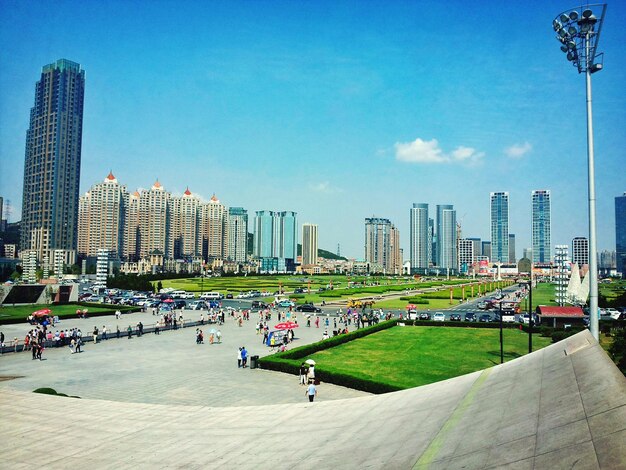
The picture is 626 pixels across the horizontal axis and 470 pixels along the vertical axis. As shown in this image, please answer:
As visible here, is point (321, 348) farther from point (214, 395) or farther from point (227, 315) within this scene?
point (227, 315)

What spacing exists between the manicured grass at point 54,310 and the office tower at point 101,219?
397ft

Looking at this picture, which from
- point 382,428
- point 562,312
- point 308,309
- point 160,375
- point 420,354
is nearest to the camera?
point 382,428

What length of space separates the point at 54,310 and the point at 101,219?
130 meters

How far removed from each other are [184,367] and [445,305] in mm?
49845

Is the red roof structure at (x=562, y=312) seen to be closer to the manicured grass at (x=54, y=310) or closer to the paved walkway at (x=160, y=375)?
the paved walkway at (x=160, y=375)

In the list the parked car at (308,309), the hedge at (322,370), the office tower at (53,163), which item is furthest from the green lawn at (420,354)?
the office tower at (53,163)

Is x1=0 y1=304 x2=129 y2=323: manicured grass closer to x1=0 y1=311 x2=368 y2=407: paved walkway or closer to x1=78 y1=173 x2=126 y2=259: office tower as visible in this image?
x1=0 y1=311 x2=368 y2=407: paved walkway

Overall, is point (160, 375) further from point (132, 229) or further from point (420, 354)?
point (132, 229)

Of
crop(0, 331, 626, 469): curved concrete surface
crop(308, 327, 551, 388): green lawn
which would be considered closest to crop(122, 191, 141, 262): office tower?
crop(308, 327, 551, 388): green lawn

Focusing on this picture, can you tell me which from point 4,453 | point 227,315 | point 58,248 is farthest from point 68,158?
point 4,453

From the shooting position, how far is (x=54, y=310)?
55.3m

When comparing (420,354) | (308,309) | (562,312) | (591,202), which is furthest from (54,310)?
(591,202)

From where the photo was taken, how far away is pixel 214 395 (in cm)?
1950

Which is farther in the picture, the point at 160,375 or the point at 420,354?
the point at 420,354
